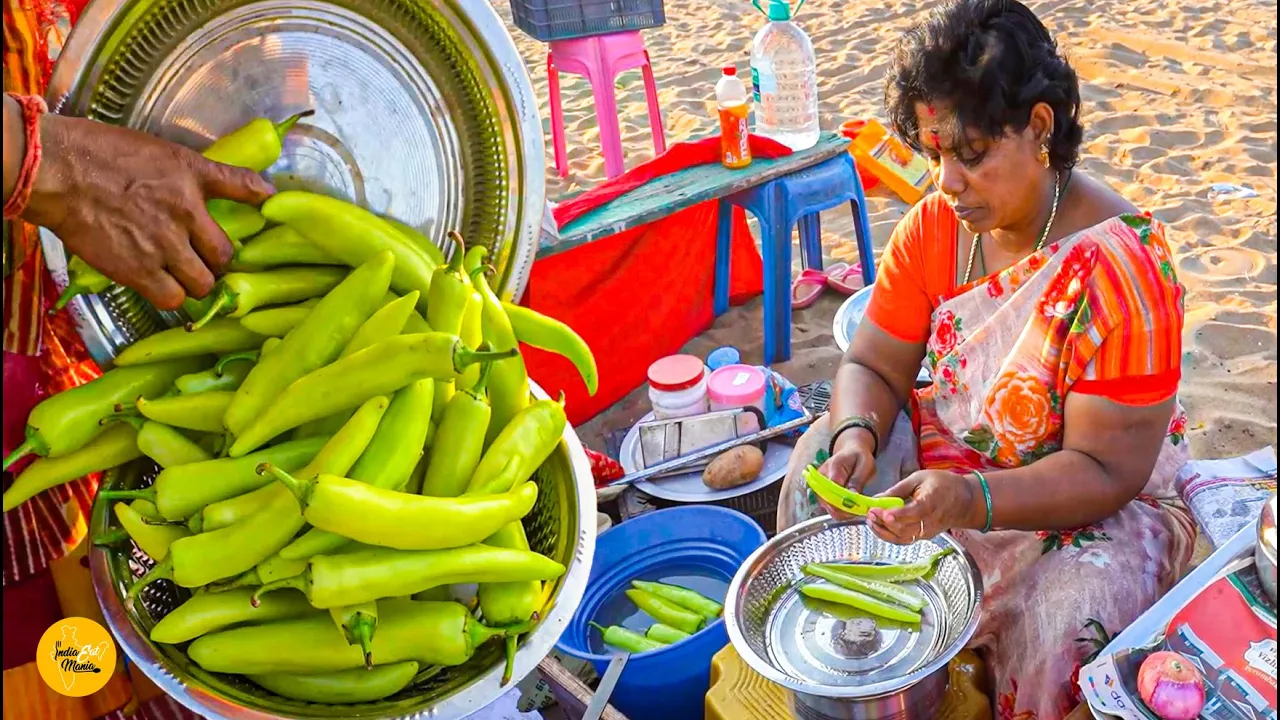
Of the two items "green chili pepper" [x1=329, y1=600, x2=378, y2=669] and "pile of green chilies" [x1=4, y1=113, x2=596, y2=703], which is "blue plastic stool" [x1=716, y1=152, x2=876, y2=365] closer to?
"pile of green chilies" [x1=4, y1=113, x2=596, y2=703]

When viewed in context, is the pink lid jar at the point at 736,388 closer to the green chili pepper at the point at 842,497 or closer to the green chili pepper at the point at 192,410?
the green chili pepper at the point at 842,497

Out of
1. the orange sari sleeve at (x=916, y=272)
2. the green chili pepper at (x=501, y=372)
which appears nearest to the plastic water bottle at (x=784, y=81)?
the orange sari sleeve at (x=916, y=272)

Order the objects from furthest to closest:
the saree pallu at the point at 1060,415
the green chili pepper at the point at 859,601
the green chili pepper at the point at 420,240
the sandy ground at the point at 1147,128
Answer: the sandy ground at the point at 1147,128, the green chili pepper at the point at 859,601, the saree pallu at the point at 1060,415, the green chili pepper at the point at 420,240

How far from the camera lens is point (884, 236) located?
15.1 feet

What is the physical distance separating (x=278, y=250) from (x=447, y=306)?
0.90ft

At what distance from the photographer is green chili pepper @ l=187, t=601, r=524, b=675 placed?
1.36 m

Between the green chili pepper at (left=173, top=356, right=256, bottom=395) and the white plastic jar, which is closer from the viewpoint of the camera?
the green chili pepper at (left=173, top=356, right=256, bottom=395)

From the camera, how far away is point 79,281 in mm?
1468

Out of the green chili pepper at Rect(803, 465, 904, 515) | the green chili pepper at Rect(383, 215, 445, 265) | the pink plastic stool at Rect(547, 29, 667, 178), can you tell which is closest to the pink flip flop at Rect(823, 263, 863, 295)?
the pink plastic stool at Rect(547, 29, 667, 178)

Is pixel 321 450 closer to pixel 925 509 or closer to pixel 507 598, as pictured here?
pixel 507 598

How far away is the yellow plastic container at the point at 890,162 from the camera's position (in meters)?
4.87

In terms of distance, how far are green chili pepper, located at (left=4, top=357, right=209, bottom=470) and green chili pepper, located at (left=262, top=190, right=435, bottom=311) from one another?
11.3 inches

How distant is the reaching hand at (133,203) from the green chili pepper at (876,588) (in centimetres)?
130

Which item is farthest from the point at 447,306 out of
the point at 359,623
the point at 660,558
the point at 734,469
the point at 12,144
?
the point at 734,469
